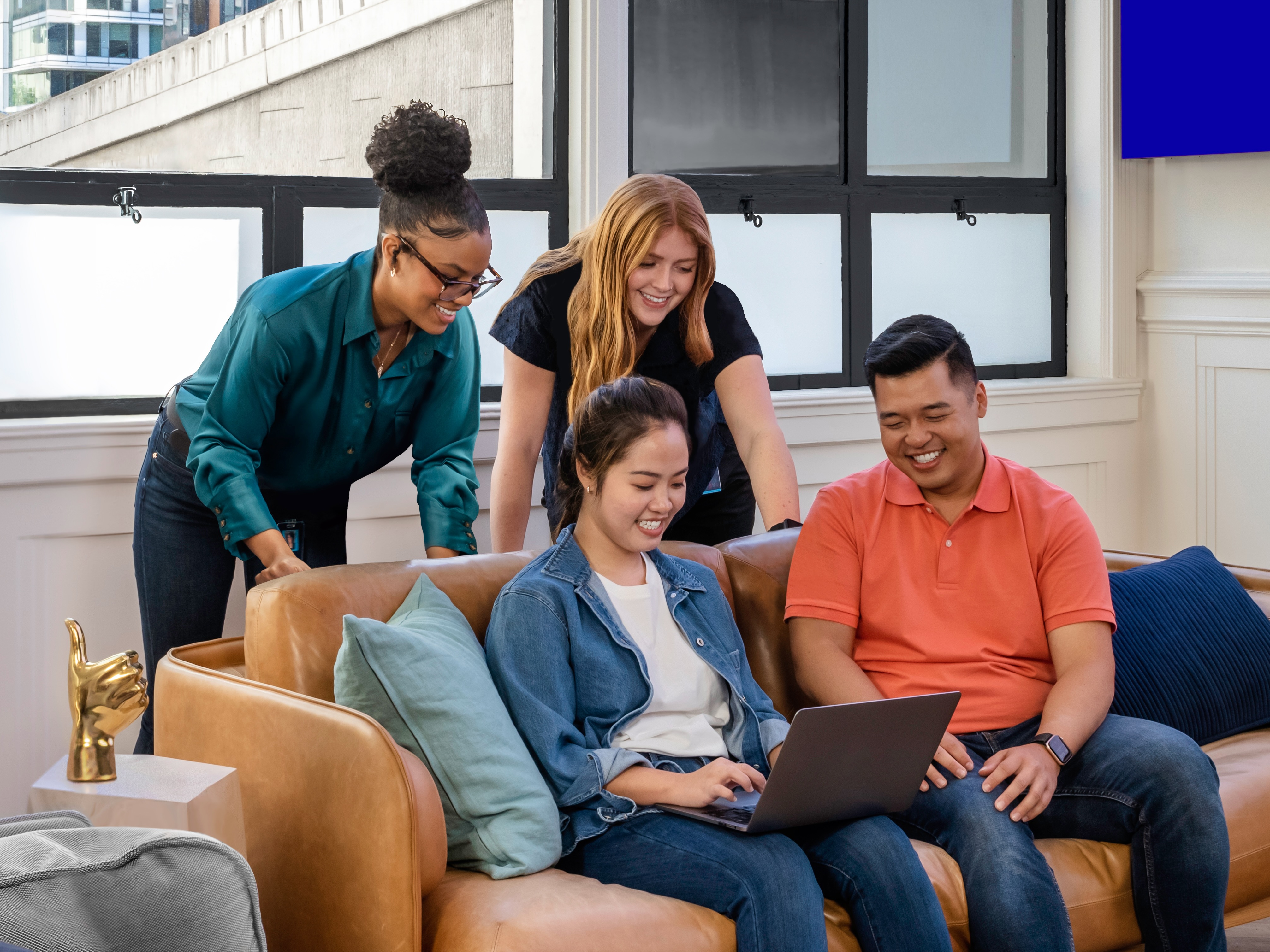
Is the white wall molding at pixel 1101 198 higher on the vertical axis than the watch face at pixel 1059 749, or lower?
higher

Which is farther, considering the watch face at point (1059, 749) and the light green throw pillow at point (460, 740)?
the watch face at point (1059, 749)

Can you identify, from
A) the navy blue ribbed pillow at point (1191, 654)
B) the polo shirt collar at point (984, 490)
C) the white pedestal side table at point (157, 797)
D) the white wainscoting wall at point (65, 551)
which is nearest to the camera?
the white pedestal side table at point (157, 797)

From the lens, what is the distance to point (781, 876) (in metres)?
1.72

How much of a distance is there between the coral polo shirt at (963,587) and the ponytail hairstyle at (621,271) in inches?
17.5

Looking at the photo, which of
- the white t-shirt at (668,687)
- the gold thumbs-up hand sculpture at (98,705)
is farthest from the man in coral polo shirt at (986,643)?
the gold thumbs-up hand sculpture at (98,705)

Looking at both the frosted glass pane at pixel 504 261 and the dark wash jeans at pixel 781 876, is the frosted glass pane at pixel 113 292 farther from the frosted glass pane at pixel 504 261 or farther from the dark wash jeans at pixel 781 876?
A: the dark wash jeans at pixel 781 876

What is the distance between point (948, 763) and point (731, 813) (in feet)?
1.33

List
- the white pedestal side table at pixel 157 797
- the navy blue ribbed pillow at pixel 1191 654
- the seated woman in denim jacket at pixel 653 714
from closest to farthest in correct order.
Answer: the white pedestal side table at pixel 157 797 → the seated woman in denim jacket at pixel 653 714 → the navy blue ribbed pillow at pixel 1191 654

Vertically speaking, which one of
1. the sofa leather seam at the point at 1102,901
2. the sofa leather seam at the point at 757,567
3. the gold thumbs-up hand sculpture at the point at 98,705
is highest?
the sofa leather seam at the point at 757,567

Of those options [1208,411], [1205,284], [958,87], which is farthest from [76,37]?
[1208,411]

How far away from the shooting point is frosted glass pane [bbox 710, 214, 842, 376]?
3.75 meters

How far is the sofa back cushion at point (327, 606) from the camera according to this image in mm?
1957

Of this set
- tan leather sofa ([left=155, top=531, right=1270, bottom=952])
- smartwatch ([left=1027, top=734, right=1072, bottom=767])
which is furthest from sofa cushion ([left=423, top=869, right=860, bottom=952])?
smartwatch ([left=1027, top=734, right=1072, bottom=767])

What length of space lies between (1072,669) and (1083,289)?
7.58ft
